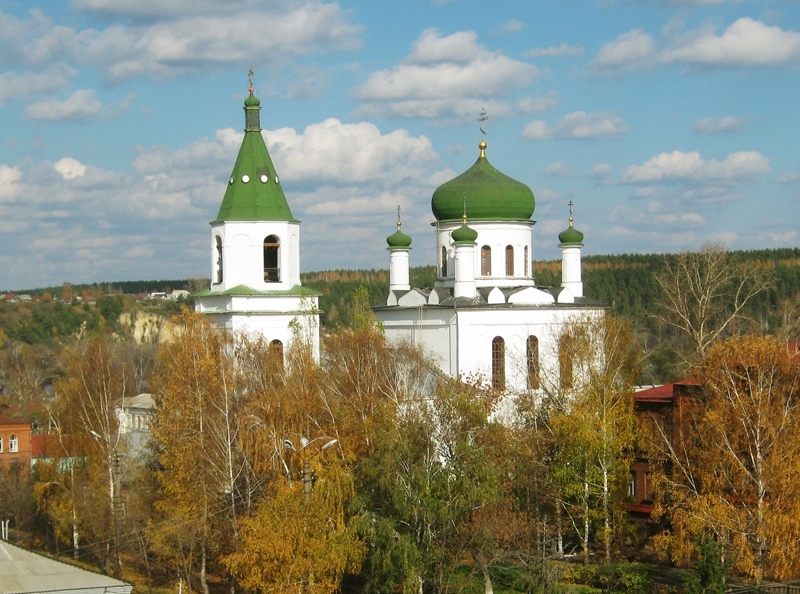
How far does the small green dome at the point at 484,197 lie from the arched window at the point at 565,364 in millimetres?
5636

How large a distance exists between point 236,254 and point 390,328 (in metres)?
5.60

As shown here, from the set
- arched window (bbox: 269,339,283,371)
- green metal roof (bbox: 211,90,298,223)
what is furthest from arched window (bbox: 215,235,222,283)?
arched window (bbox: 269,339,283,371)

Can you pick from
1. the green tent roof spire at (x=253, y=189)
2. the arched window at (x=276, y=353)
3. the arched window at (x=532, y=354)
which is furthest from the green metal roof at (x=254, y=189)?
the arched window at (x=532, y=354)

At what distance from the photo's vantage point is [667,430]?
25.2 m

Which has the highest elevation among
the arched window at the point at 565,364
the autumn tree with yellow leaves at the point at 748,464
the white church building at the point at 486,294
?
the white church building at the point at 486,294

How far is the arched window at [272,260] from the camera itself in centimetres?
2816

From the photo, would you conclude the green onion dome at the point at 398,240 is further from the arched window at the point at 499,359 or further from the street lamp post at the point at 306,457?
the street lamp post at the point at 306,457

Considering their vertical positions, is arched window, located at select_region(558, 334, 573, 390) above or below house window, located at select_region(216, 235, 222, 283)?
below

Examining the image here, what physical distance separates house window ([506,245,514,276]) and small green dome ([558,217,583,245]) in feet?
5.38

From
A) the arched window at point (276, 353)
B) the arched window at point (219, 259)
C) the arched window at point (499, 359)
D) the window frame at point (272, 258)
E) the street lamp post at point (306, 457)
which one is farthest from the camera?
the arched window at point (499, 359)

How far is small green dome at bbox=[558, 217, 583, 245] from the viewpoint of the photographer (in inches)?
1308

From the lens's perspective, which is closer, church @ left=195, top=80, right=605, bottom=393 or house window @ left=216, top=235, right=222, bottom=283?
church @ left=195, top=80, right=605, bottom=393

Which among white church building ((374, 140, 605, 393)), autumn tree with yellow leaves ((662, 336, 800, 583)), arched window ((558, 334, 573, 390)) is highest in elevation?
white church building ((374, 140, 605, 393))

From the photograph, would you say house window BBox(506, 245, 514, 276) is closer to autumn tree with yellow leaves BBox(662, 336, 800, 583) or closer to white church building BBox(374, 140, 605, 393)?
white church building BBox(374, 140, 605, 393)
